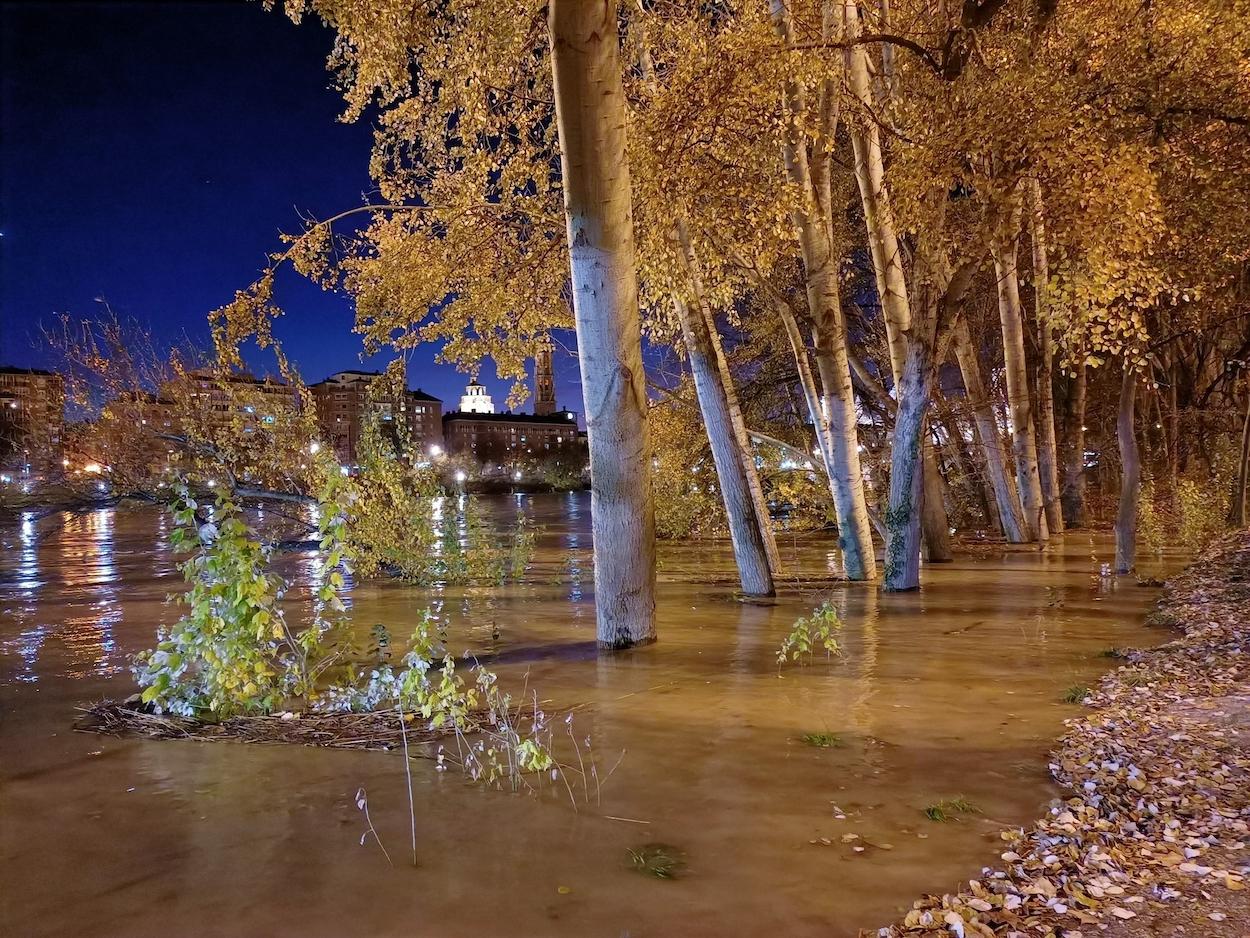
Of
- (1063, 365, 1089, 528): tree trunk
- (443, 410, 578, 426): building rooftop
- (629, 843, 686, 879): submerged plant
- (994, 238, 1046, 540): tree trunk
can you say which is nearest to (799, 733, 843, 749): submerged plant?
(629, 843, 686, 879): submerged plant

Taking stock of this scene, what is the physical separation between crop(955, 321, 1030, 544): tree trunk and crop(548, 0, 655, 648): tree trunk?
1169cm

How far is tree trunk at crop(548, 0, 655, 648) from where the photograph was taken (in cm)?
820

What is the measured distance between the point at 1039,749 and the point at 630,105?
9.45m

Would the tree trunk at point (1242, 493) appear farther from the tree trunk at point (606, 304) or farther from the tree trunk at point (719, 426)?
the tree trunk at point (606, 304)

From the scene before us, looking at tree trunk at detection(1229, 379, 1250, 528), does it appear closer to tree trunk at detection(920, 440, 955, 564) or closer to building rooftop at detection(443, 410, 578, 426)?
tree trunk at detection(920, 440, 955, 564)

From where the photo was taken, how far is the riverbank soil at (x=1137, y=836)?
3.29 metres

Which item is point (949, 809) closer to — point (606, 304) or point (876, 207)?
point (606, 304)

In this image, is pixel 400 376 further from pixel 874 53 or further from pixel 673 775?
pixel 673 775

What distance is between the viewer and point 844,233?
18781 mm

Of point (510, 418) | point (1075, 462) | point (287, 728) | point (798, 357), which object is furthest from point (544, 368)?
point (510, 418)

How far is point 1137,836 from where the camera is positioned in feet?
13.1

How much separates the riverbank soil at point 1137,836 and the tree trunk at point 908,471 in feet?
19.0

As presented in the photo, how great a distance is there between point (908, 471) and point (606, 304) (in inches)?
232

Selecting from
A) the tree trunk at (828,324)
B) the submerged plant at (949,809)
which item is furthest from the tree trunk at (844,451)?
the submerged plant at (949,809)
